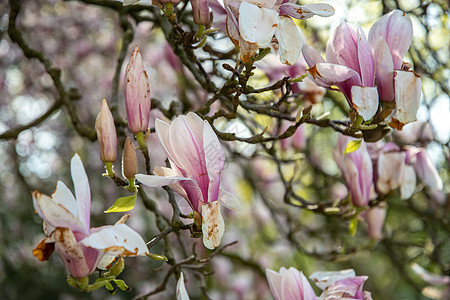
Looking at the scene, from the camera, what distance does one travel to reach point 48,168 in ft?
10.7

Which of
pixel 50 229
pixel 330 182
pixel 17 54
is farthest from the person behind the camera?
pixel 17 54

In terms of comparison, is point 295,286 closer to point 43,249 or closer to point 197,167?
point 197,167

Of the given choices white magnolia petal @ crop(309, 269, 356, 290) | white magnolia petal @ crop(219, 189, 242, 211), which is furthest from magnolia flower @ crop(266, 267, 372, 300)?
white magnolia petal @ crop(219, 189, 242, 211)

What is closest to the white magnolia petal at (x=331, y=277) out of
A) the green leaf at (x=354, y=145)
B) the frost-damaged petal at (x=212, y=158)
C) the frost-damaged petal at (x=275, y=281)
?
the frost-damaged petal at (x=275, y=281)

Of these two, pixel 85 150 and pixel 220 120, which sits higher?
pixel 220 120

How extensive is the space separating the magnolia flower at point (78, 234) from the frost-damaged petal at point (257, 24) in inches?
11.5

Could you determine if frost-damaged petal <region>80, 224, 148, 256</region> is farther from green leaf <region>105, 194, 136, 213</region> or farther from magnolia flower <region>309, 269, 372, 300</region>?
magnolia flower <region>309, 269, 372, 300</region>

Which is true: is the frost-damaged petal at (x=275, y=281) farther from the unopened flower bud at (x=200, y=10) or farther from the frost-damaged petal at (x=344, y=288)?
the unopened flower bud at (x=200, y=10)

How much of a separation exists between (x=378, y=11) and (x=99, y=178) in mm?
1864

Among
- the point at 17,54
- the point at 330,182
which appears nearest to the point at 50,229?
the point at 330,182

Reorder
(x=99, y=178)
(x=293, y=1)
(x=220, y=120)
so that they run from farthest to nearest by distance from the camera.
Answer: (x=99, y=178) → (x=220, y=120) → (x=293, y=1)

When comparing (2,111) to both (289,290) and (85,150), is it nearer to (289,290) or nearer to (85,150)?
(85,150)

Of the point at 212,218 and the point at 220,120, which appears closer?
the point at 212,218

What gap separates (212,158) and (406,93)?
1.07ft
